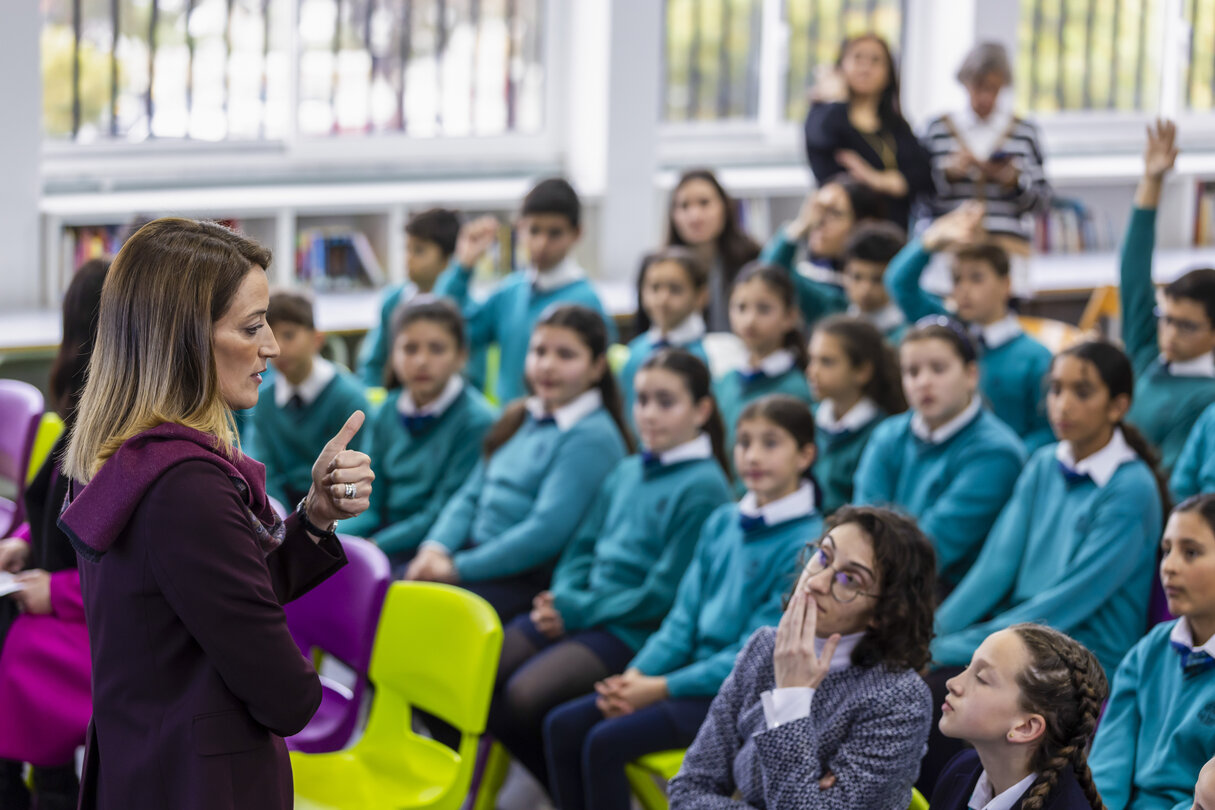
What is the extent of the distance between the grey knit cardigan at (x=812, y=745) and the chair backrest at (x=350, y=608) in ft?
2.22

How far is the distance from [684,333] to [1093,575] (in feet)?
5.55

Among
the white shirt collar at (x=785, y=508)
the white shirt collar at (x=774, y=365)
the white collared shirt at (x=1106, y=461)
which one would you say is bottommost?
the white shirt collar at (x=785, y=508)

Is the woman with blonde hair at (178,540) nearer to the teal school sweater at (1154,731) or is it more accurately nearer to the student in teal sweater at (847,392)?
the teal school sweater at (1154,731)

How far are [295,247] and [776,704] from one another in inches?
174

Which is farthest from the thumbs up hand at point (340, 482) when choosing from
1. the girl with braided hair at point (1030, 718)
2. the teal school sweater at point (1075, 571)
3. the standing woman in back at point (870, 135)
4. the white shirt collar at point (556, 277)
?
the standing woman in back at point (870, 135)

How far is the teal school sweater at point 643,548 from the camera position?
3031 millimetres

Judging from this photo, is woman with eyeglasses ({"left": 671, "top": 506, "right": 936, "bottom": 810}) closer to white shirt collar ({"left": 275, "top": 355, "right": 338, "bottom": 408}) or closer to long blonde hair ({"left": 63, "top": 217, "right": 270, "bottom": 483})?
long blonde hair ({"left": 63, "top": 217, "right": 270, "bottom": 483})

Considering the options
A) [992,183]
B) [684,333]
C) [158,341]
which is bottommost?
[684,333]

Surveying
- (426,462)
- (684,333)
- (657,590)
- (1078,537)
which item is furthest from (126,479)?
(684,333)

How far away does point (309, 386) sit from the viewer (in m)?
3.93

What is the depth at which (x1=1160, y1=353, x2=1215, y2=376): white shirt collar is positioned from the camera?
11.6ft

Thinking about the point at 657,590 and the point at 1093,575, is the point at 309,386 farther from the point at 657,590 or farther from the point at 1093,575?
the point at 1093,575

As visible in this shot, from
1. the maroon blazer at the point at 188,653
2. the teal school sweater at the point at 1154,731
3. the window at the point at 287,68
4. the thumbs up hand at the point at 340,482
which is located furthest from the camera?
the window at the point at 287,68

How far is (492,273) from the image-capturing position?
6.39m
